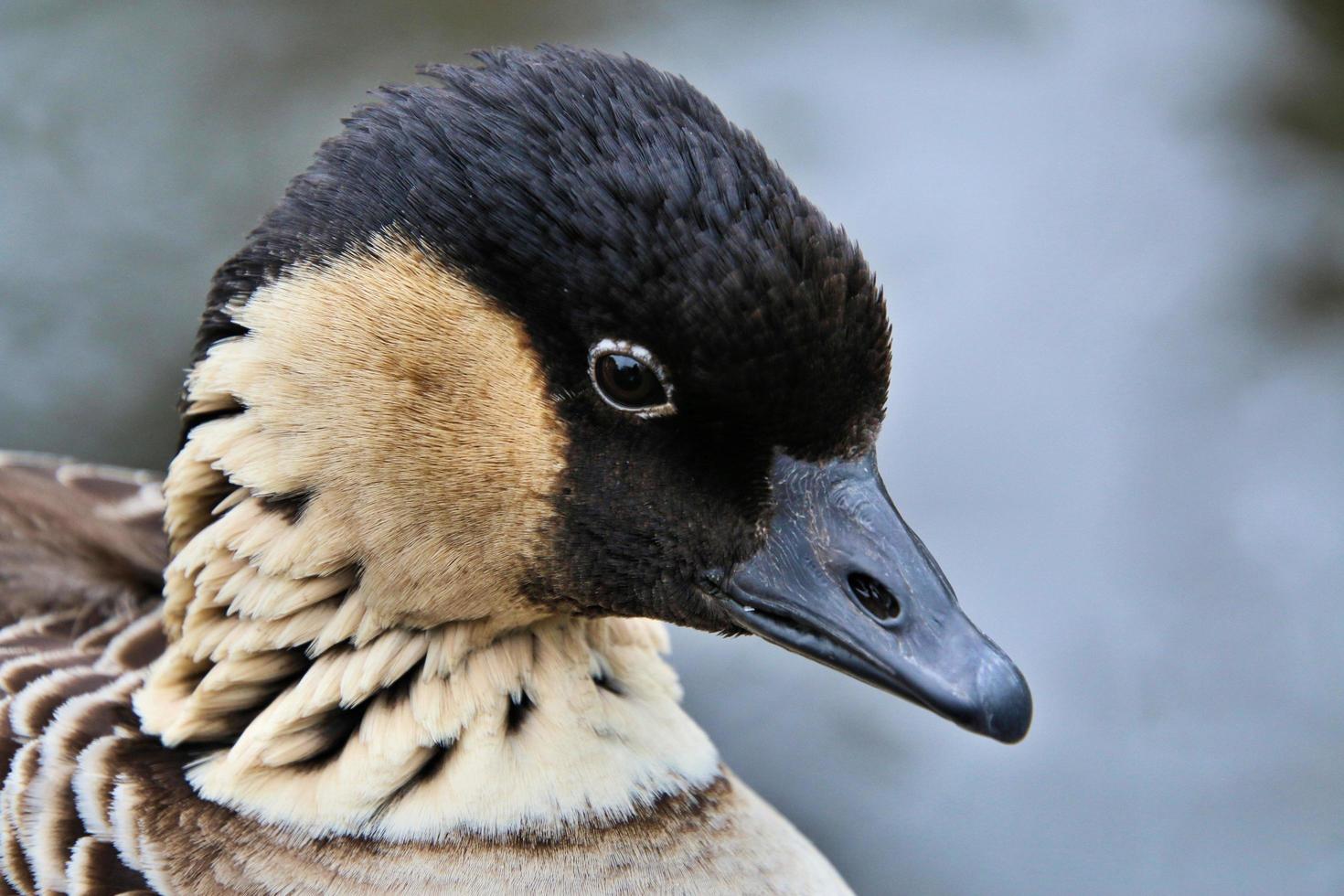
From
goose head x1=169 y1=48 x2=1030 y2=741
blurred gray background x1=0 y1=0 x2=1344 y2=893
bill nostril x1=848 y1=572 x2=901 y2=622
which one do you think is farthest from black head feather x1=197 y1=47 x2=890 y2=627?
Answer: blurred gray background x1=0 y1=0 x2=1344 y2=893

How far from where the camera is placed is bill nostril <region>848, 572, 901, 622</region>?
2018mm

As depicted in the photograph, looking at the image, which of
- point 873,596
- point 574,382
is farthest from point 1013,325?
point 574,382

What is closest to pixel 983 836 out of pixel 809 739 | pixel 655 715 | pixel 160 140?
pixel 809 739

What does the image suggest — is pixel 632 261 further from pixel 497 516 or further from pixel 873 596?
pixel 873 596

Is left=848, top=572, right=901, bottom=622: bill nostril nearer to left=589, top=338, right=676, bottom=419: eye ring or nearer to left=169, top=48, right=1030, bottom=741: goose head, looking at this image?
left=169, top=48, right=1030, bottom=741: goose head

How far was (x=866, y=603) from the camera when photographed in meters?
2.04

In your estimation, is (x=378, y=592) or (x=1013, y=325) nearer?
(x=378, y=592)

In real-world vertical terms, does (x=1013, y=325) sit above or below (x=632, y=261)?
above

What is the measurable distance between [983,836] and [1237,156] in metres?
3.49

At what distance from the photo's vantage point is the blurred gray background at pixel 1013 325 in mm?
4500

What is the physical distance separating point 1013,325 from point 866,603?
12.3 ft

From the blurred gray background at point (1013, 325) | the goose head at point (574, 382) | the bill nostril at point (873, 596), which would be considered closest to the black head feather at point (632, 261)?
the goose head at point (574, 382)

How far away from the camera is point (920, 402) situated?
525 centimetres

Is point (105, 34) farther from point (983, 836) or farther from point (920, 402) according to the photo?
point (983, 836)
